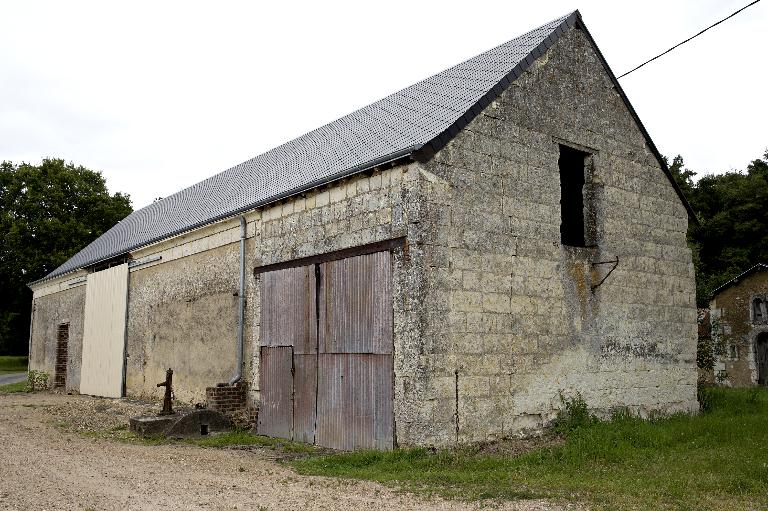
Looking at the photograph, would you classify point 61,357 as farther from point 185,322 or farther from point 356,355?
point 356,355

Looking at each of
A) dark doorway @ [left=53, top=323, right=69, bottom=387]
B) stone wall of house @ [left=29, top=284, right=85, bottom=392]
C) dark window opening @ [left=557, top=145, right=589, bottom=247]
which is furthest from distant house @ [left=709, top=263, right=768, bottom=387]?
dark doorway @ [left=53, top=323, right=69, bottom=387]

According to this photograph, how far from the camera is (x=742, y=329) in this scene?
22.2m

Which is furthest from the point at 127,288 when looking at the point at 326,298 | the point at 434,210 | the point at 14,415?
the point at 434,210

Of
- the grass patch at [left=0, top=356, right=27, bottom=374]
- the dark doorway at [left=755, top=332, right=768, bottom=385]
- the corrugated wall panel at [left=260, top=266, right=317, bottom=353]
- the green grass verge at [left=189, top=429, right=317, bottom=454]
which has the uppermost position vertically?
the corrugated wall panel at [left=260, top=266, right=317, bottom=353]

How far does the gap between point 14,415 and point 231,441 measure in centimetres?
709

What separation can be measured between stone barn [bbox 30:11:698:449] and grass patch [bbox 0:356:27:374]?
89.3 feet

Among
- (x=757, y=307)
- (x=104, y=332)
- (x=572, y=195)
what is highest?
(x=572, y=195)

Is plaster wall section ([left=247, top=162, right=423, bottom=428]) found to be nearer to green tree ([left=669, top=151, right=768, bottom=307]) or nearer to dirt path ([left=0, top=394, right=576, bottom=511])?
dirt path ([left=0, top=394, right=576, bottom=511])

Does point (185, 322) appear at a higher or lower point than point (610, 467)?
higher

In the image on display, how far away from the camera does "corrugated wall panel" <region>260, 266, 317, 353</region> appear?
10.9 metres

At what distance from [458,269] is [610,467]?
315cm

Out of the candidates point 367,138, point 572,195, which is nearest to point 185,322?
point 367,138

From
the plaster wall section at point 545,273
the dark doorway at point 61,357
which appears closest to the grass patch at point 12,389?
the dark doorway at point 61,357

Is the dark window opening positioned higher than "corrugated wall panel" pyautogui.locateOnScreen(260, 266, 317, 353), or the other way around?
the dark window opening
